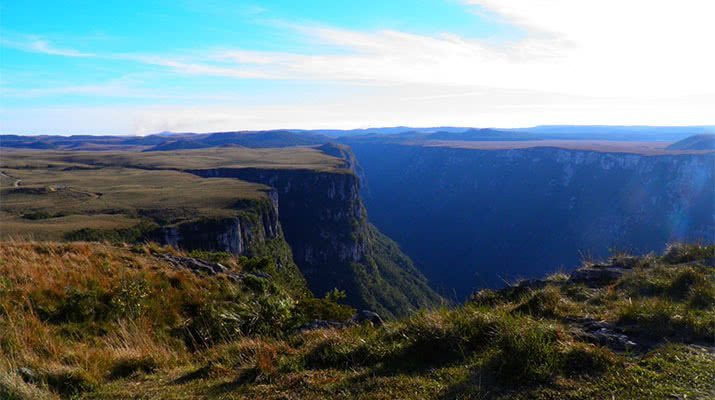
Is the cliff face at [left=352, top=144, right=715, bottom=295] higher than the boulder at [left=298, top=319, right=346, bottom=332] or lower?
lower

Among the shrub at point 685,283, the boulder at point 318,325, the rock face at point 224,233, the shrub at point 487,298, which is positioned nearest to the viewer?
the shrub at point 685,283

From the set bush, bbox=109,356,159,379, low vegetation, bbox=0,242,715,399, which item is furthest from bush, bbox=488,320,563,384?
bush, bbox=109,356,159,379

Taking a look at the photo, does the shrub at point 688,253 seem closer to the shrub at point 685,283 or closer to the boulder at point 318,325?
the shrub at point 685,283

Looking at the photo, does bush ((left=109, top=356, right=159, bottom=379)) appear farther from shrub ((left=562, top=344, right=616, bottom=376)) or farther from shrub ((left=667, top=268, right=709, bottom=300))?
shrub ((left=667, top=268, right=709, bottom=300))

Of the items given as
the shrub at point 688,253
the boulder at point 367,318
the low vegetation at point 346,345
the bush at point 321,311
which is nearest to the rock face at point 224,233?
the bush at point 321,311

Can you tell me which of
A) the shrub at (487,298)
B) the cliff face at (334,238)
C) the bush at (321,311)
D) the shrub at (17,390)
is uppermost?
the shrub at (17,390)
